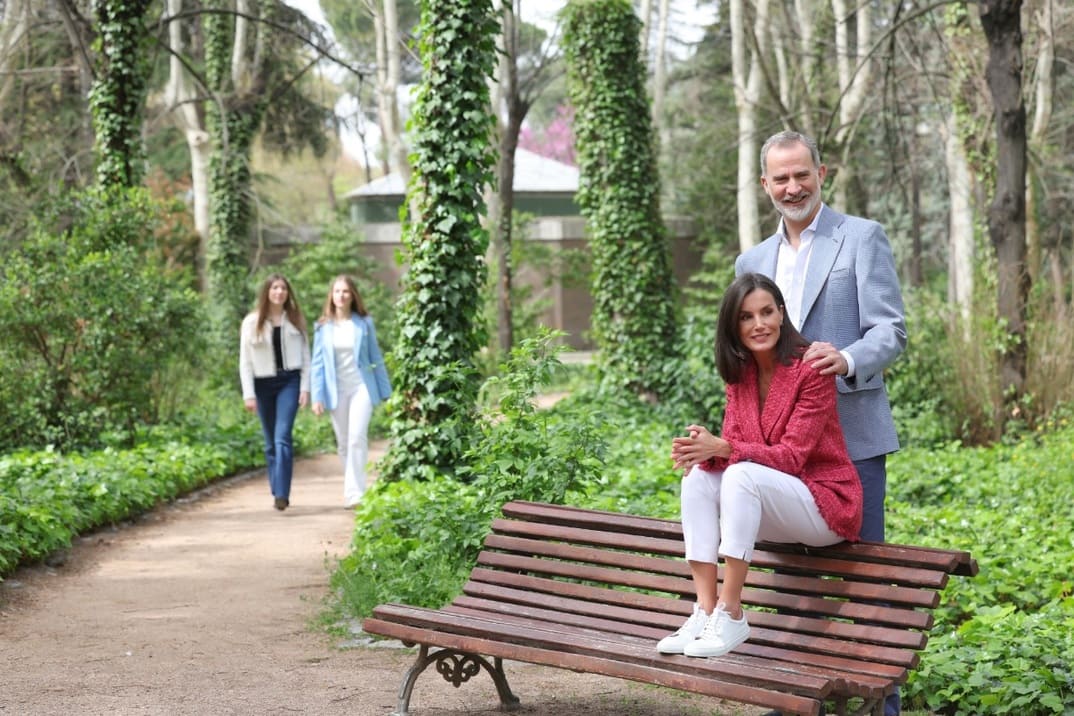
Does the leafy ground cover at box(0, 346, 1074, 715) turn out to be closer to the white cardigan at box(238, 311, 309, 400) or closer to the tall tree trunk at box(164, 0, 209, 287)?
the white cardigan at box(238, 311, 309, 400)

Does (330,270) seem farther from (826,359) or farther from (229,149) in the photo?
(826,359)

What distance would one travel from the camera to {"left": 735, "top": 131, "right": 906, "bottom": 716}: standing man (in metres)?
4.23

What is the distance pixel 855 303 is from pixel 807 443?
0.54 metres

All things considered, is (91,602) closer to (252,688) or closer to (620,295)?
(252,688)

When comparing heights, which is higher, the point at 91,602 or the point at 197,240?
the point at 197,240

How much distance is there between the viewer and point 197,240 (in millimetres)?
25766

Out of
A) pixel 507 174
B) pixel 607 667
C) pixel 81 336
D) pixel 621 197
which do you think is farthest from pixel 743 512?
pixel 507 174

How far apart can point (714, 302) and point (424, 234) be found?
21.8 metres

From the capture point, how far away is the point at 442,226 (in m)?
9.73

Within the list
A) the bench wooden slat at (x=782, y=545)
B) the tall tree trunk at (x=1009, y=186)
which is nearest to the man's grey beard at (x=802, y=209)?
the bench wooden slat at (x=782, y=545)

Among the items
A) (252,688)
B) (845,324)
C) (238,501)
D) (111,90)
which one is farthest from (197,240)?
(845,324)

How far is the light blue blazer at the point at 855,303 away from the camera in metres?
4.24

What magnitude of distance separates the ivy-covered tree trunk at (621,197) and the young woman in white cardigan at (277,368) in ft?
20.5

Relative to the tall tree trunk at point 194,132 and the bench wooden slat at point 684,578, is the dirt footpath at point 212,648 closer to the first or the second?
the bench wooden slat at point 684,578
